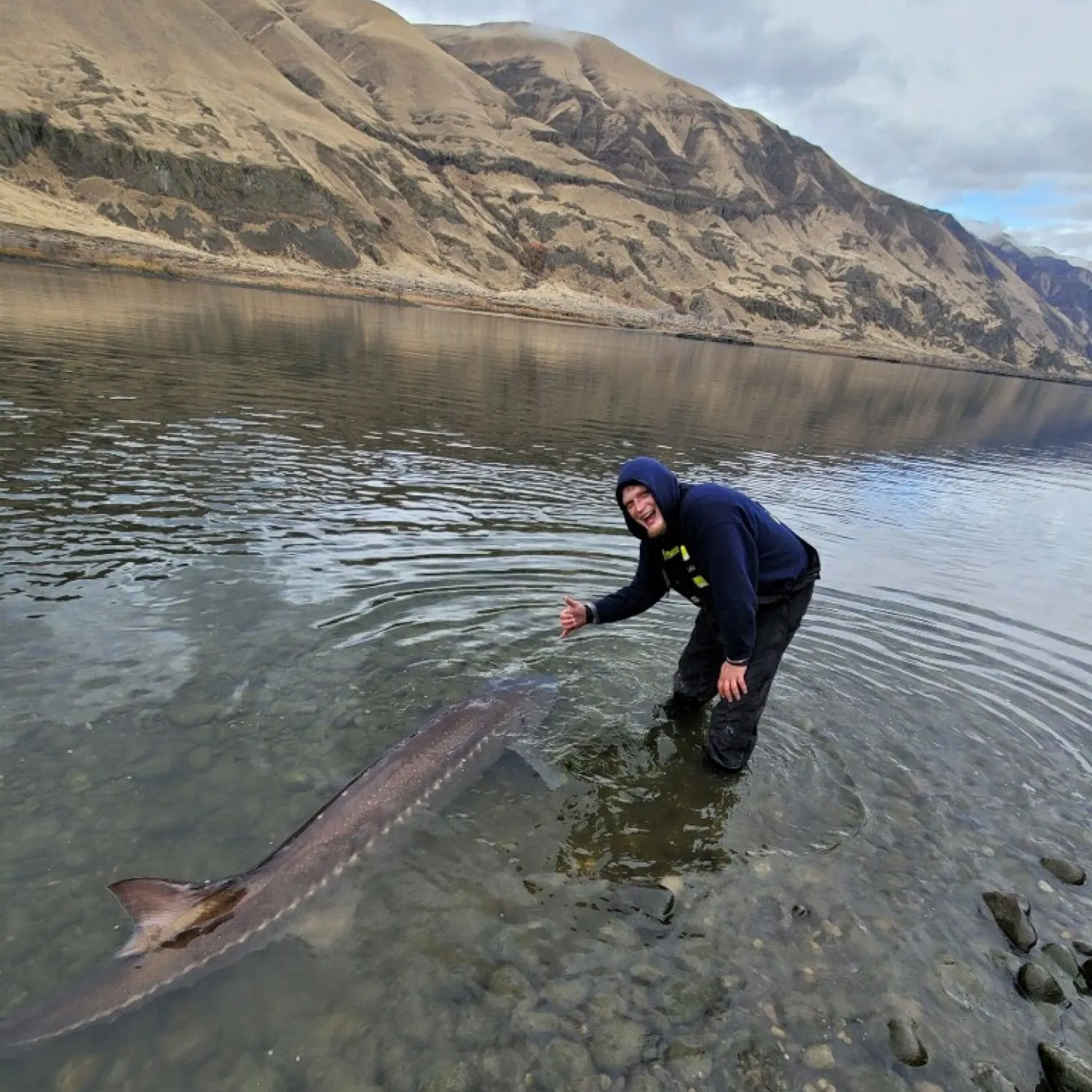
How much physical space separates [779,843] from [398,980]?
374 cm

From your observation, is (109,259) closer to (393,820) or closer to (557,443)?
(557,443)

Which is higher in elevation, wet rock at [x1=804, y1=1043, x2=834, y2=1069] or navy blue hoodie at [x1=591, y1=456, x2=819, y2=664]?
navy blue hoodie at [x1=591, y1=456, x2=819, y2=664]

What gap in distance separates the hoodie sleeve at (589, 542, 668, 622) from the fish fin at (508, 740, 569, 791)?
1.59 m

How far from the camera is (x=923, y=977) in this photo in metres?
5.39

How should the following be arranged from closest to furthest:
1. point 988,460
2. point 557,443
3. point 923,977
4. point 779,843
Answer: point 923,977 → point 779,843 → point 557,443 → point 988,460

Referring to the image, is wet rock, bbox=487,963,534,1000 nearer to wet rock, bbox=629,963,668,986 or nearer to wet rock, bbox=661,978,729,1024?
wet rock, bbox=629,963,668,986

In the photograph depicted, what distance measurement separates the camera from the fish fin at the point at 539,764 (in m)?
7.21

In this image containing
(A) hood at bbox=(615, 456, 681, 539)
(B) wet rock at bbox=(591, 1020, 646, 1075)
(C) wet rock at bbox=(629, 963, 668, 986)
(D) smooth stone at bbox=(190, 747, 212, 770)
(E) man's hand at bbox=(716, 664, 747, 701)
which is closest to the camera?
(B) wet rock at bbox=(591, 1020, 646, 1075)

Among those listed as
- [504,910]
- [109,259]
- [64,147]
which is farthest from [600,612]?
[64,147]

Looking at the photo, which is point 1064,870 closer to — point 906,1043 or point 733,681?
point 906,1043

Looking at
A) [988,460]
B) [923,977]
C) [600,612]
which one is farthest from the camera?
[988,460]

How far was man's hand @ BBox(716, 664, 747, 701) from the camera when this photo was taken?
6574 mm

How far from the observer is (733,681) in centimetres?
661

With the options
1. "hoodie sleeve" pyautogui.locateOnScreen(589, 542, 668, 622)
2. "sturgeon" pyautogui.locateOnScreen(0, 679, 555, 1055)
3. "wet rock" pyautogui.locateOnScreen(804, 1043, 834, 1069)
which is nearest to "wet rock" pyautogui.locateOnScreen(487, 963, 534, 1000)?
"sturgeon" pyautogui.locateOnScreen(0, 679, 555, 1055)
